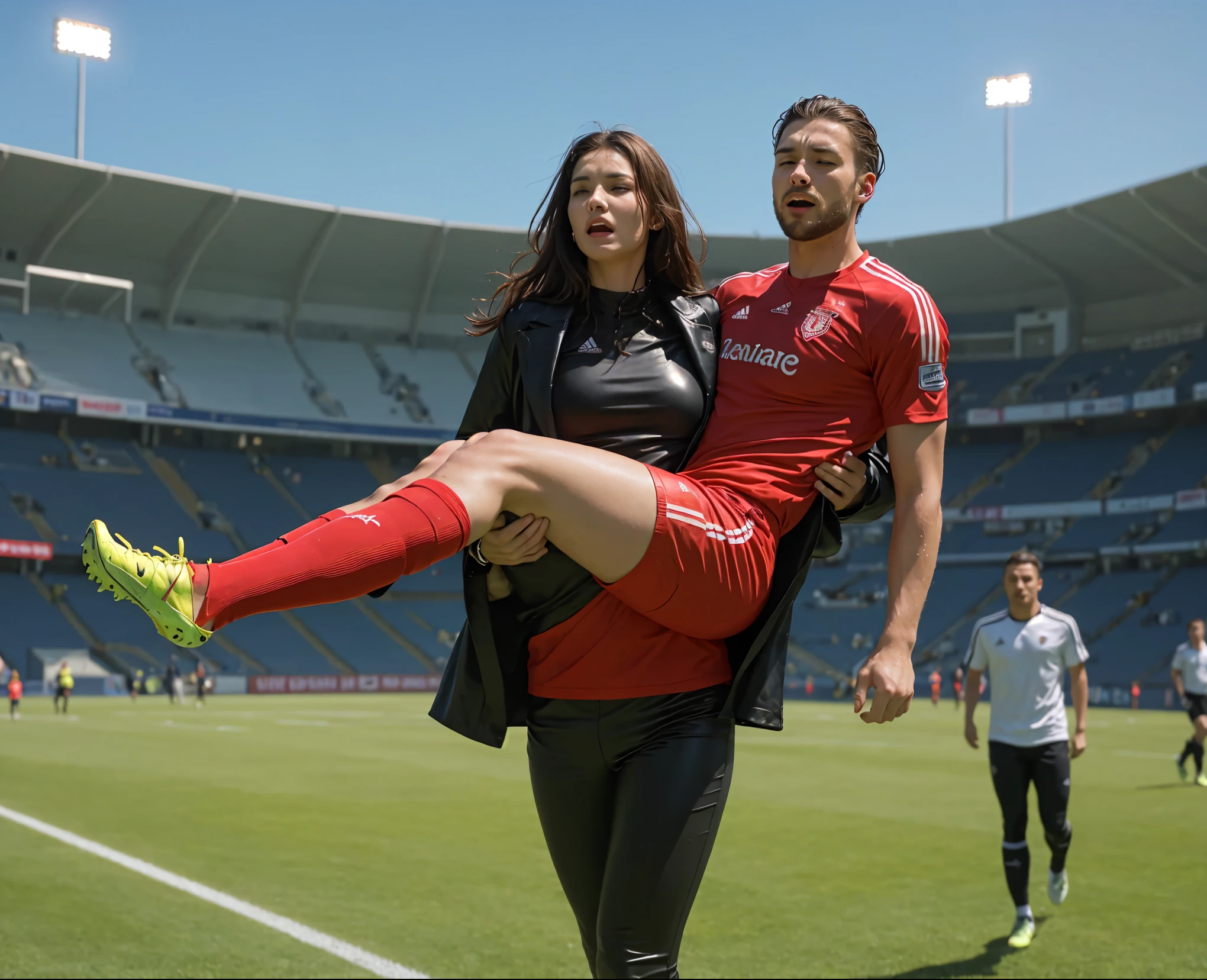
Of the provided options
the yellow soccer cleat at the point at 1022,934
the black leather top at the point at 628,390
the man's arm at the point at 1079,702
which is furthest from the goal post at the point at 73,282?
the black leather top at the point at 628,390

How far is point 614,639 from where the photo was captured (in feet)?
10.5

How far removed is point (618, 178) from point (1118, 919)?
6630mm

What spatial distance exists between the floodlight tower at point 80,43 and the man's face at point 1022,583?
1632 inches

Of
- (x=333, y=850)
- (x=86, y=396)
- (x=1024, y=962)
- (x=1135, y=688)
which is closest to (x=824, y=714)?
(x=1135, y=688)

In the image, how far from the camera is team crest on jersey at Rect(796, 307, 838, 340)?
3.26m

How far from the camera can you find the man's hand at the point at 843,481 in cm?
319

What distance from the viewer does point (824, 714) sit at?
31328 millimetres

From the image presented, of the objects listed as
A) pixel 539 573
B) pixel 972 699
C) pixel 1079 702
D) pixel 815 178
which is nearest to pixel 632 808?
pixel 539 573

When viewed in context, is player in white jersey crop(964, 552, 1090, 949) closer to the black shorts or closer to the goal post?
the black shorts

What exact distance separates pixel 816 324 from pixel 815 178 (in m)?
0.39

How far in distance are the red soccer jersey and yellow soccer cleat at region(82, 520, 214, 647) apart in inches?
51.4

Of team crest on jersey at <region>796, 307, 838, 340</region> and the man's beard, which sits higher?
the man's beard

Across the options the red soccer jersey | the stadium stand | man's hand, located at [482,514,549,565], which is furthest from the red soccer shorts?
the stadium stand

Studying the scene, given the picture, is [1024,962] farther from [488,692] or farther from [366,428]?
[366,428]
